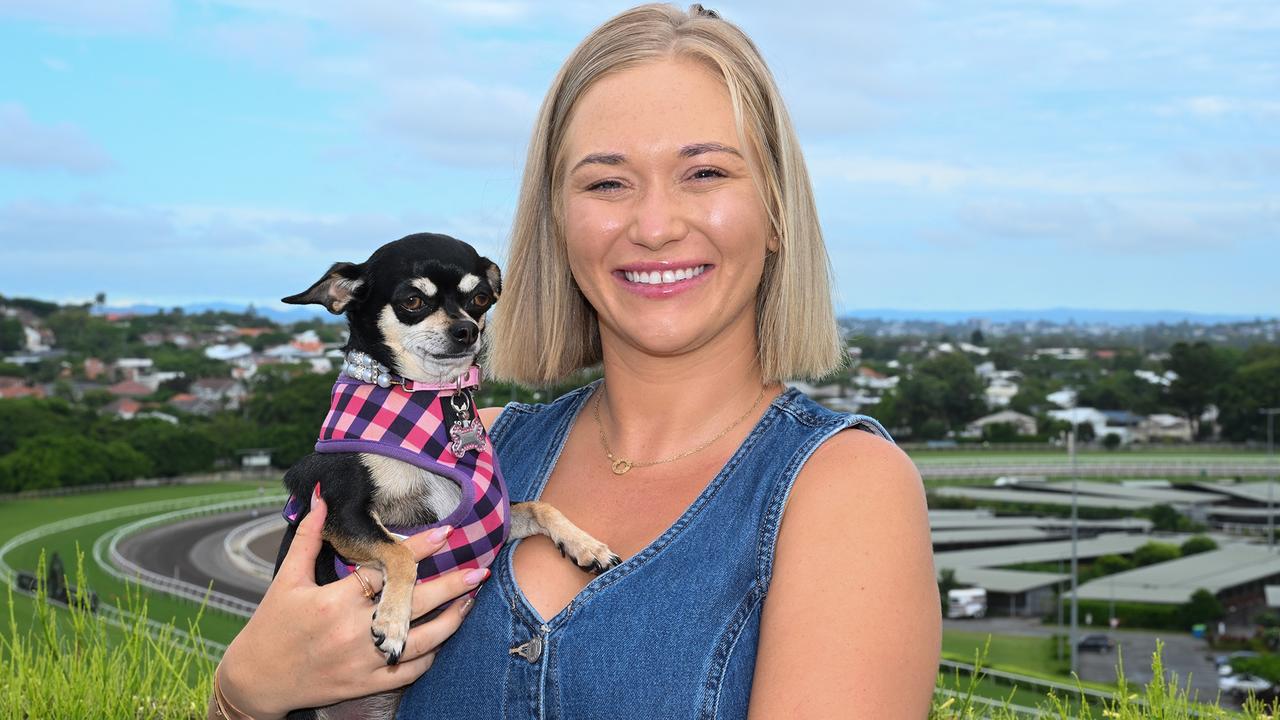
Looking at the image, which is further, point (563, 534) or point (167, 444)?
point (167, 444)

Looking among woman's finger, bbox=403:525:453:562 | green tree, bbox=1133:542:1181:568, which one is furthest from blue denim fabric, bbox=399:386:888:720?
green tree, bbox=1133:542:1181:568

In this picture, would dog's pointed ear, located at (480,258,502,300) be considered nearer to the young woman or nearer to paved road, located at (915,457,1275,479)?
the young woman

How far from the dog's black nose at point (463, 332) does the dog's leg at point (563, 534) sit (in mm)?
529

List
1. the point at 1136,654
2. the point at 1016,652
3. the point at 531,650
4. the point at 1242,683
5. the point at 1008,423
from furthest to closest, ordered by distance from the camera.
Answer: the point at 1008,423, the point at 1136,654, the point at 1016,652, the point at 1242,683, the point at 531,650

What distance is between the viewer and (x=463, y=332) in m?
3.44

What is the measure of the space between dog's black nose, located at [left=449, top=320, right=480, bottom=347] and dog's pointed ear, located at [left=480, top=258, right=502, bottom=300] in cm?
27

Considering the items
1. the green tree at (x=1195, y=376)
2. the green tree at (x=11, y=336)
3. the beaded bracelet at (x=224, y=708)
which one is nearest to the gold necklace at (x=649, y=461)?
the beaded bracelet at (x=224, y=708)

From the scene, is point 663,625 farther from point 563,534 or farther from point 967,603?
point 967,603

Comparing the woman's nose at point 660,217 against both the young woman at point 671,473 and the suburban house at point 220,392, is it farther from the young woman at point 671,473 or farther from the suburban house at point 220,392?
the suburban house at point 220,392

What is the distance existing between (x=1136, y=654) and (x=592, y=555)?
5663cm

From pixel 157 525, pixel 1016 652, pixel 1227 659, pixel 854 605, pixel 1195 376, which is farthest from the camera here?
pixel 1195 376

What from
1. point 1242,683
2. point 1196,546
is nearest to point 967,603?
point 1242,683

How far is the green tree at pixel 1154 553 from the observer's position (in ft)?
220

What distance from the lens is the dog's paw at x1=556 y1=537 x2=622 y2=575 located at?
2848mm
